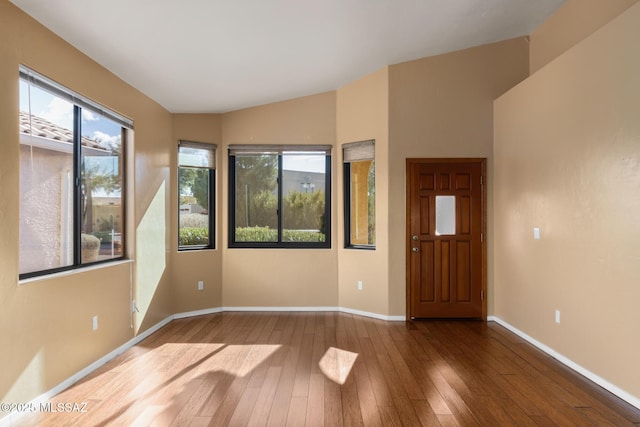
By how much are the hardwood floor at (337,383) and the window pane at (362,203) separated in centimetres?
133

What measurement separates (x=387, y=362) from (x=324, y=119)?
3307 mm

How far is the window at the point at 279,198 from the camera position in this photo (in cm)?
553

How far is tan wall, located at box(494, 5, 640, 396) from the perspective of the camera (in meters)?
2.79

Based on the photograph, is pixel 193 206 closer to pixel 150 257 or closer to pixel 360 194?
pixel 150 257

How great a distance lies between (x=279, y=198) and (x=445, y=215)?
2.24 meters

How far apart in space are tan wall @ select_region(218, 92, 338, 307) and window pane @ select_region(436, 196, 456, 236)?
54.2 inches

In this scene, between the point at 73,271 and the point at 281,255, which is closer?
the point at 73,271

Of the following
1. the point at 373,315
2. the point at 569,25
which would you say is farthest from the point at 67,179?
the point at 569,25

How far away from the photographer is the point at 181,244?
17.2 ft

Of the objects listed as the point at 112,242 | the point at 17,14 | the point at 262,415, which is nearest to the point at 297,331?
the point at 262,415

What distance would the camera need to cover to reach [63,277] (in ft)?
10.0

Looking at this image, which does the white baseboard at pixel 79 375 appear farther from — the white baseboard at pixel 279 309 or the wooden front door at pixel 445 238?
the wooden front door at pixel 445 238

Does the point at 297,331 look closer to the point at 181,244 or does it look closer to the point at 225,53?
the point at 181,244

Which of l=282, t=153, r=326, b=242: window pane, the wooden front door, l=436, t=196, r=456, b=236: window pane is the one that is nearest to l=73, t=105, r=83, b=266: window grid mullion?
l=282, t=153, r=326, b=242: window pane
